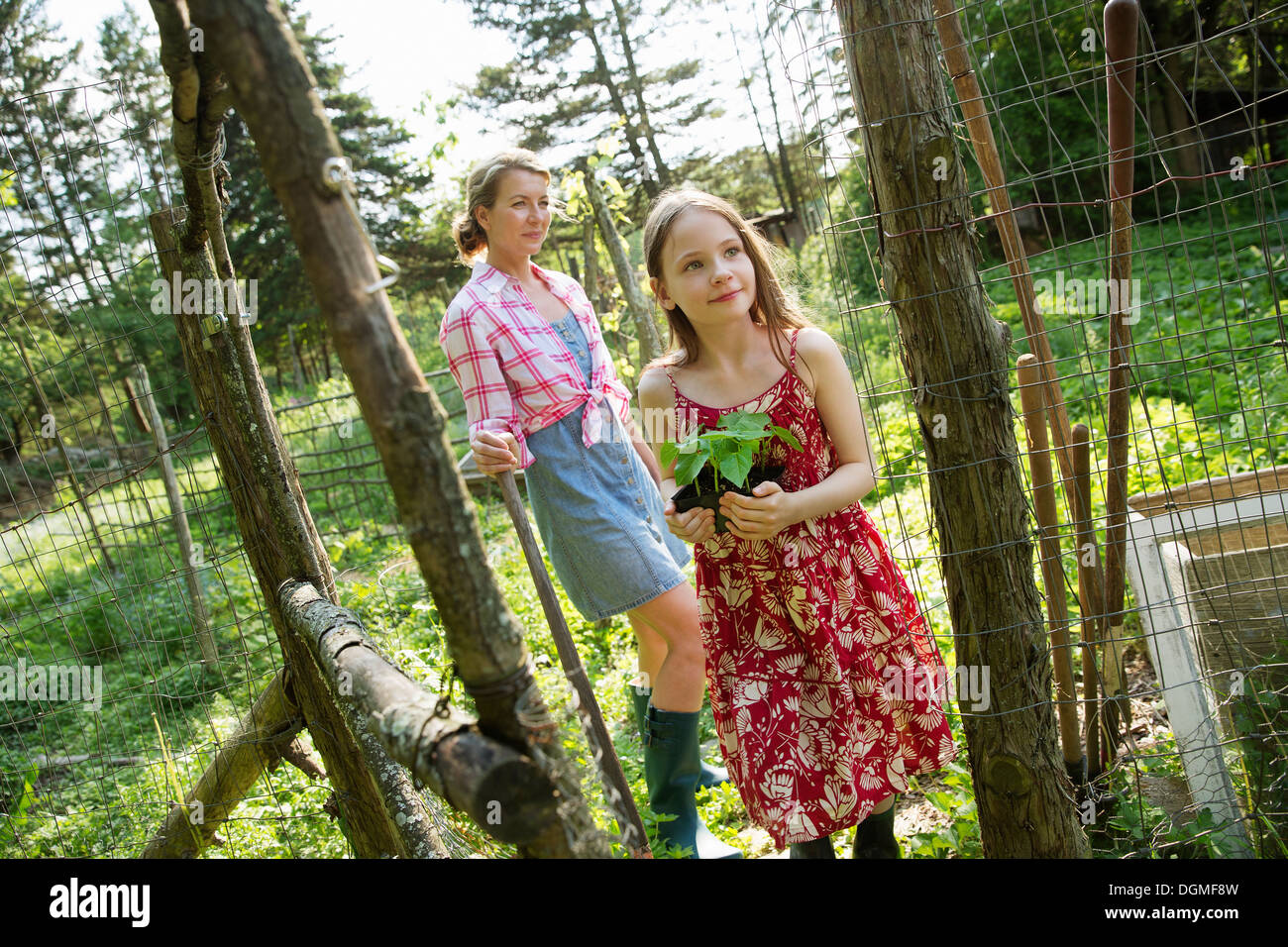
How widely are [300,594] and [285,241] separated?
12.2 m

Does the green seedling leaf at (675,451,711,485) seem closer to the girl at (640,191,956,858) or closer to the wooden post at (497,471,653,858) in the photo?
the girl at (640,191,956,858)

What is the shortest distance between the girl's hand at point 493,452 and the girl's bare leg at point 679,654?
58cm

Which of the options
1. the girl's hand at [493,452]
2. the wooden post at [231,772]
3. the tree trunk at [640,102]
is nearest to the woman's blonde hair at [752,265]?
the girl's hand at [493,452]

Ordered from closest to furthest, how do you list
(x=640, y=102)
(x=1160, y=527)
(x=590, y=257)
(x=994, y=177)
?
1. (x=994, y=177)
2. (x=1160, y=527)
3. (x=590, y=257)
4. (x=640, y=102)

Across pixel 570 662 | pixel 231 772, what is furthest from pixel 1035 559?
pixel 231 772

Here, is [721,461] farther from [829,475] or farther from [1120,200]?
[1120,200]

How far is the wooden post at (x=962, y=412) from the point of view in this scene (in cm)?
183

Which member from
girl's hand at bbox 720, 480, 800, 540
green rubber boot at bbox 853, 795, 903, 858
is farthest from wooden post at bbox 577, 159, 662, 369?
green rubber boot at bbox 853, 795, 903, 858

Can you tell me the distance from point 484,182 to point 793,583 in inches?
59.3

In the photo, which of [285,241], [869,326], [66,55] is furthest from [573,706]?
A: [66,55]

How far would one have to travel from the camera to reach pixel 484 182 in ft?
8.54

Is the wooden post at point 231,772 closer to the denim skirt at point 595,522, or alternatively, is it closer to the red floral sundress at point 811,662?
the denim skirt at point 595,522

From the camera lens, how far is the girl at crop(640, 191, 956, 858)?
2.02 meters

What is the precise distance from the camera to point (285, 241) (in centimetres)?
1320
